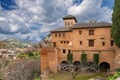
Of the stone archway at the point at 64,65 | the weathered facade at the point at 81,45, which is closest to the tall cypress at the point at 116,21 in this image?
the weathered facade at the point at 81,45

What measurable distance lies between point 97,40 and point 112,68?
6425 millimetres

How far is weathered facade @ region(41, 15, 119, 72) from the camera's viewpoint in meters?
46.8

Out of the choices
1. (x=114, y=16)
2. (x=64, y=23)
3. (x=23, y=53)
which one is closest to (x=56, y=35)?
(x=64, y=23)

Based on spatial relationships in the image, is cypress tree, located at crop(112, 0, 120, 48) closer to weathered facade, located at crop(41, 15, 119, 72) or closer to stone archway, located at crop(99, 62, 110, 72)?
weathered facade, located at crop(41, 15, 119, 72)

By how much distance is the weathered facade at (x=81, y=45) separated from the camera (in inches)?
1841

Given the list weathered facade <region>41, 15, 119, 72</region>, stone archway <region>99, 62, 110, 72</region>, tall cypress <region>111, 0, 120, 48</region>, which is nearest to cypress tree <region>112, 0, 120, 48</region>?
tall cypress <region>111, 0, 120, 48</region>

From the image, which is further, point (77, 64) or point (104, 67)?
point (77, 64)

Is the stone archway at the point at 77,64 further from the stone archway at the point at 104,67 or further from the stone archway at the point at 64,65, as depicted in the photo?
the stone archway at the point at 104,67

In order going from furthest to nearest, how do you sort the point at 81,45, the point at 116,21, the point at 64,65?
the point at 64,65 < the point at 81,45 < the point at 116,21

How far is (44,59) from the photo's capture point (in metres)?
50.6

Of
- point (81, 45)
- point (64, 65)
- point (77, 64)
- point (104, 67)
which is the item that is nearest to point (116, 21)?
point (81, 45)

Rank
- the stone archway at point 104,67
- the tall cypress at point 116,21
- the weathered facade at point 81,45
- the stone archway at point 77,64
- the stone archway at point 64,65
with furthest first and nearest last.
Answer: the stone archway at point 64,65
the stone archway at point 77,64
the stone archway at point 104,67
the weathered facade at point 81,45
the tall cypress at point 116,21

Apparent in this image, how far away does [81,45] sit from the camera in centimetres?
4891

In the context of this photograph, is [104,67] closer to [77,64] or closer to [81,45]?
[77,64]
